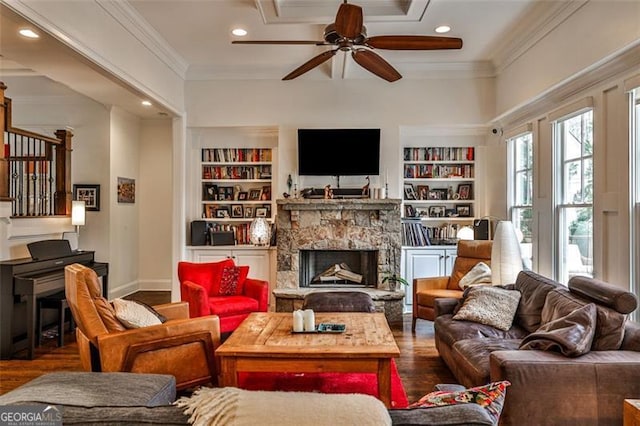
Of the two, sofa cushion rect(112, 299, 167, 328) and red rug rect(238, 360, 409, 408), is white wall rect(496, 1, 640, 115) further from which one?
sofa cushion rect(112, 299, 167, 328)

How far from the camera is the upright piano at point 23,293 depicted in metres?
3.89

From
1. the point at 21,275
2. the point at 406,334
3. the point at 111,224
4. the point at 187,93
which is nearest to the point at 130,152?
the point at 111,224

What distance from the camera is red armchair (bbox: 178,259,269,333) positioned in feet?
13.2

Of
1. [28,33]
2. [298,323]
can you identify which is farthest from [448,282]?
[28,33]

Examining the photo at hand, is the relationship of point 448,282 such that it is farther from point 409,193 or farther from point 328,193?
point 328,193

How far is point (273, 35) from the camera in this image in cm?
451

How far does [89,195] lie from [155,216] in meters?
1.18

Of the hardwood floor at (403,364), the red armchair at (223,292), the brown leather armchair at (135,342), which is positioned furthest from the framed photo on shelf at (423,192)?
the brown leather armchair at (135,342)

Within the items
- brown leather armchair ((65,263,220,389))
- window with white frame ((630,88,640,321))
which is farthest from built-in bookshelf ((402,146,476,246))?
brown leather armchair ((65,263,220,389))

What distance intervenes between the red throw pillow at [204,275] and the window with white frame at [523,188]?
3489mm

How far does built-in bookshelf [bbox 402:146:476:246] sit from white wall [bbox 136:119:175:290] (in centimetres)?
397

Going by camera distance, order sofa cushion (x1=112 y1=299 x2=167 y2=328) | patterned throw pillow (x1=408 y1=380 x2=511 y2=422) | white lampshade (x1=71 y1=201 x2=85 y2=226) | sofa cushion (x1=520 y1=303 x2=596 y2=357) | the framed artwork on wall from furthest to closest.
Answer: the framed artwork on wall
white lampshade (x1=71 y1=201 x2=85 y2=226)
sofa cushion (x1=112 y1=299 x2=167 y2=328)
sofa cushion (x1=520 y1=303 x2=596 y2=357)
patterned throw pillow (x1=408 y1=380 x2=511 y2=422)

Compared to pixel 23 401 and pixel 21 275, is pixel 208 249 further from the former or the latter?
pixel 23 401

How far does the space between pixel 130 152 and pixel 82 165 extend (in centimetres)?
79
